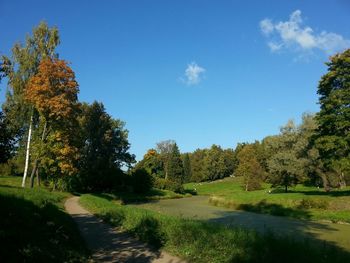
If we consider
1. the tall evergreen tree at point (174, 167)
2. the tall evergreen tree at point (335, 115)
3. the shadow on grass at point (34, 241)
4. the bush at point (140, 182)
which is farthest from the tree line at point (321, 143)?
the tall evergreen tree at point (174, 167)

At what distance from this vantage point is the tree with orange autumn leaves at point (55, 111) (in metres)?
40.1

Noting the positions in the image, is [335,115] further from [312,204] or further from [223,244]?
[223,244]

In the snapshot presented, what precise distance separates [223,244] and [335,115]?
3048 cm

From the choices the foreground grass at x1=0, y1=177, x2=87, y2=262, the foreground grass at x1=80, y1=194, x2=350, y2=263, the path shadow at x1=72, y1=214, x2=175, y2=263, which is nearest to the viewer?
the foreground grass at x1=0, y1=177, x2=87, y2=262

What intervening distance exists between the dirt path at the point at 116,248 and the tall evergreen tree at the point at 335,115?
25.8 meters

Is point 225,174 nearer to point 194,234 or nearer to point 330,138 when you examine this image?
point 330,138

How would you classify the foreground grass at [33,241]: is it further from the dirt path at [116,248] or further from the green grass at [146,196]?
the green grass at [146,196]

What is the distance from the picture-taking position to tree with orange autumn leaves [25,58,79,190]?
132ft

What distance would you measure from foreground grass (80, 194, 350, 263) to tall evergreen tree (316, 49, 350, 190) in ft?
84.0

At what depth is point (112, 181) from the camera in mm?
69438

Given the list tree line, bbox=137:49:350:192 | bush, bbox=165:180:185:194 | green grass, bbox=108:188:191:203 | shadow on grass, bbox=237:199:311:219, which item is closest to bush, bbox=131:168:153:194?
green grass, bbox=108:188:191:203

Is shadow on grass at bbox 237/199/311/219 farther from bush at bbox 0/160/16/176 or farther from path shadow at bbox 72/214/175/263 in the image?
bush at bbox 0/160/16/176

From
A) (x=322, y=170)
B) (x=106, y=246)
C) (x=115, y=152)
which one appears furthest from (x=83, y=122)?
(x=106, y=246)

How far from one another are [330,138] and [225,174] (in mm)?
92561
